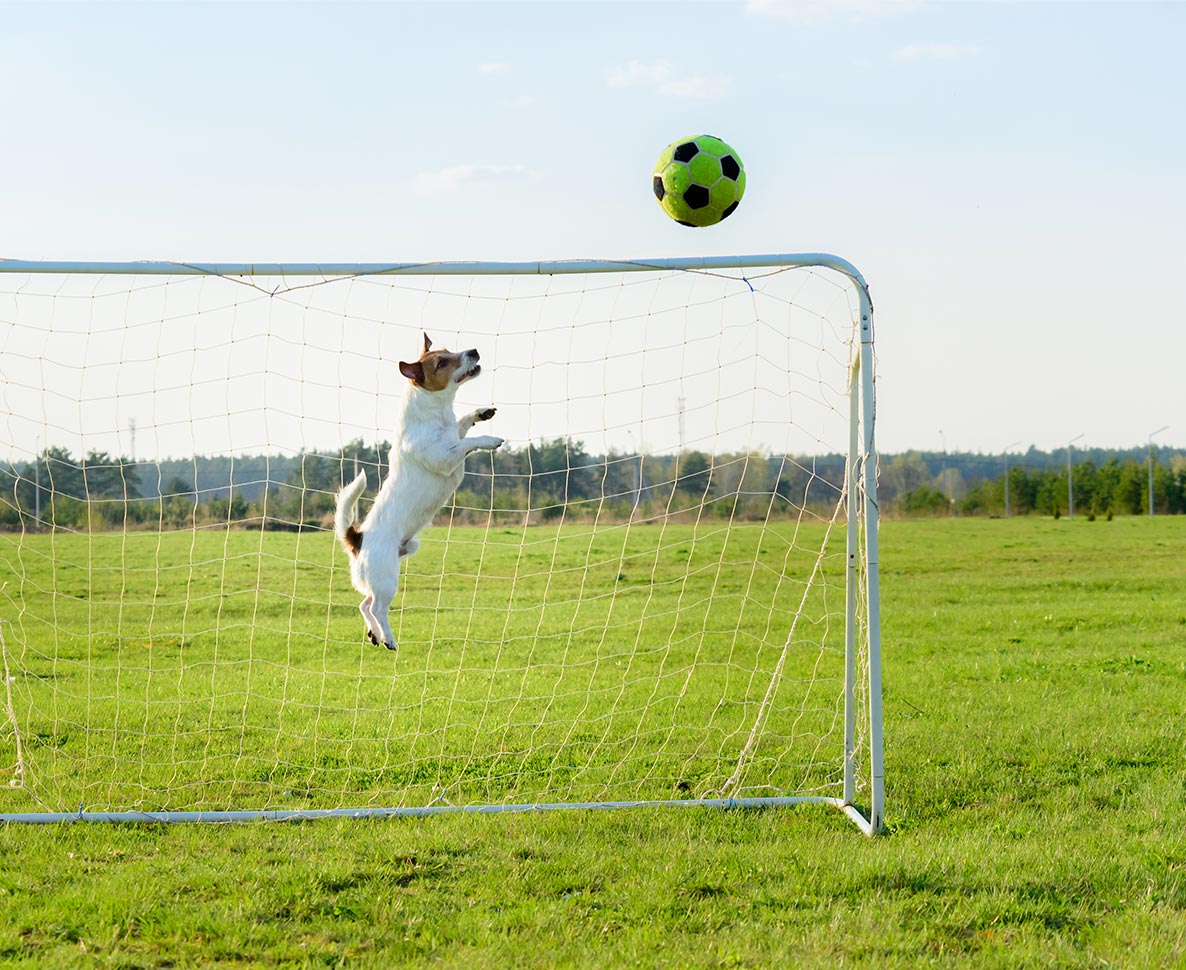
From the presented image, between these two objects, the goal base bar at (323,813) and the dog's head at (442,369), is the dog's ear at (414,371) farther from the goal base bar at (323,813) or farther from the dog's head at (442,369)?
the goal base bar at (323,813)

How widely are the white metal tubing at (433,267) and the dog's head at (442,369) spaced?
94 centimetres

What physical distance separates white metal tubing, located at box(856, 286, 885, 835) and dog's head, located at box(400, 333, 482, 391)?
86.0 inches

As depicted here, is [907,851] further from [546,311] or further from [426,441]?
[546,311]

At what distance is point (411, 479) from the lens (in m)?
5.39

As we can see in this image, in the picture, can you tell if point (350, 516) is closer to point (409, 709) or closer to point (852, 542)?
point (852, 542)

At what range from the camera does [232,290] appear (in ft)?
21.0

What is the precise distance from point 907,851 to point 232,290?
4.76m

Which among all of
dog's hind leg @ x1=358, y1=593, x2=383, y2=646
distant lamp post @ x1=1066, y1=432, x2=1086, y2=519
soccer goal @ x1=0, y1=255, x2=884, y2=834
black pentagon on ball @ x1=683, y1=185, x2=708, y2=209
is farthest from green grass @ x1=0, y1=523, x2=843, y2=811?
distant lamp post @ x1=1066, y1=432, x2=1086, y2=519

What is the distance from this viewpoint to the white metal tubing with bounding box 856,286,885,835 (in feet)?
19.3

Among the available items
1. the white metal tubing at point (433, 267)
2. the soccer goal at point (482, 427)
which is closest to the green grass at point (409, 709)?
the soccer goal at point (482, 427)

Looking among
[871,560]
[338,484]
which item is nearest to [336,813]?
[871,560]

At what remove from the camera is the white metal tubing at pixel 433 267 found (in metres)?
5.97

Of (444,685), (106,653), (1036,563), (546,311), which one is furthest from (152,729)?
(1036,563)

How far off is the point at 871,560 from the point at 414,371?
2.58 meters
